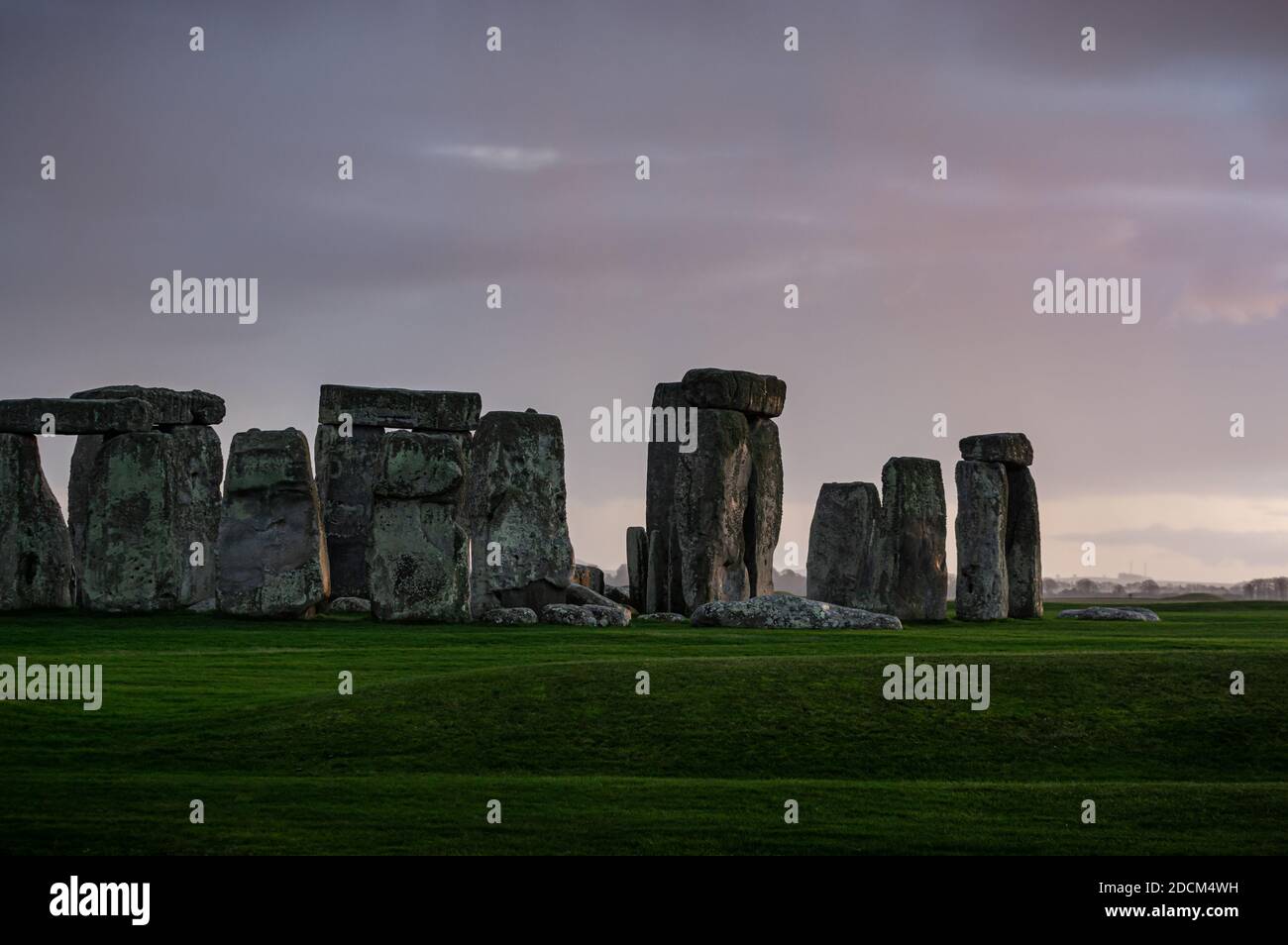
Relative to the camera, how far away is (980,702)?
54.0 ft

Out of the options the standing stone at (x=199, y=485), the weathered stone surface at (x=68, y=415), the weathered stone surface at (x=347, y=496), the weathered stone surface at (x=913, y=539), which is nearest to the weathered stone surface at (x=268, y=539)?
the weathered stone surface at (x=68, y=415)

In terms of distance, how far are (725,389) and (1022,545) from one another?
23.5 feet

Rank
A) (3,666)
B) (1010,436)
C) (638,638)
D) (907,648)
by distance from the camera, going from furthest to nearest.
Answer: (1010,436), (638,638), (907,648), (3,666)

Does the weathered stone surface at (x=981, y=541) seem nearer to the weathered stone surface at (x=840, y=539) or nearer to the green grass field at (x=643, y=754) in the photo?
the weathered stone surface at (x=840, y=539)

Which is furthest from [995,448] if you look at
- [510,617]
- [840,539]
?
[510,617]

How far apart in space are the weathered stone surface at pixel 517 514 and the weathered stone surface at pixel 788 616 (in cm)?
292

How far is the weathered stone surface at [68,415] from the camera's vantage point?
26844 millimetres

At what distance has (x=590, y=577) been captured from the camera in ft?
111

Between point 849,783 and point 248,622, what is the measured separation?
13.4m

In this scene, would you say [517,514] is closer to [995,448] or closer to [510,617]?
[510,617]
